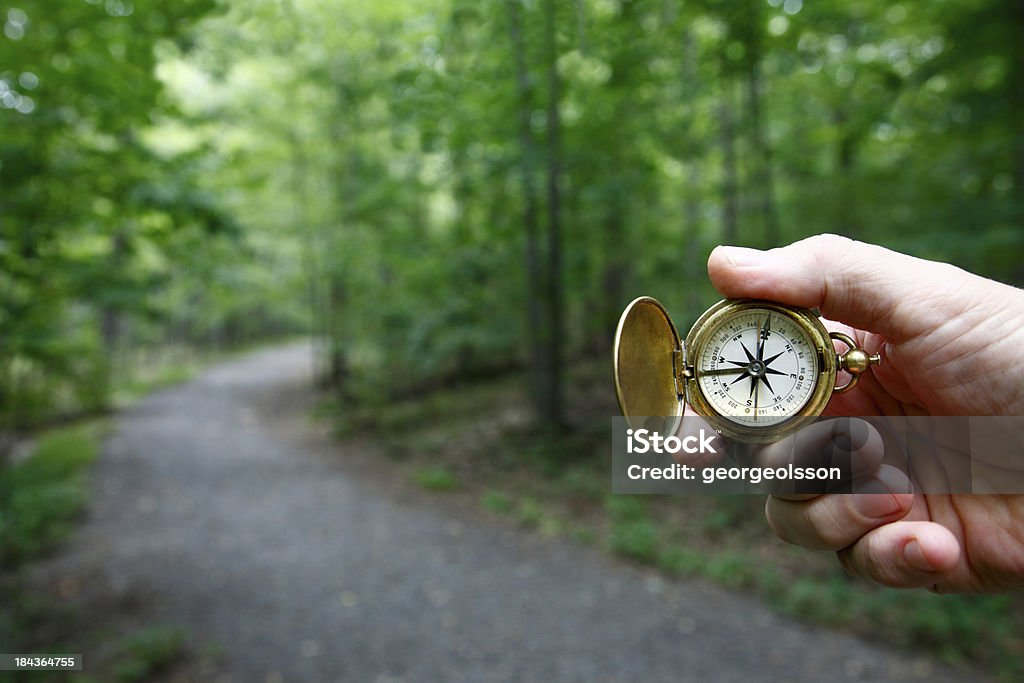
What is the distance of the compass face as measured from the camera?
96 centimetres

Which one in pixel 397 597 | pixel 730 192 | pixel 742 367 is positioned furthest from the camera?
pixel 397 597

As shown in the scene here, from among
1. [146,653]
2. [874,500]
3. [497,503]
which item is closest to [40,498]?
[146,653]

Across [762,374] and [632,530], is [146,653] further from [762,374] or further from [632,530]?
[762,374]

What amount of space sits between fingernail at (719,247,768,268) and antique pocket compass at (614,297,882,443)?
0.22 ft

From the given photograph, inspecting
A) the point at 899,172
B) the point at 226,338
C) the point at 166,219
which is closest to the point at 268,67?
the point at 166,219

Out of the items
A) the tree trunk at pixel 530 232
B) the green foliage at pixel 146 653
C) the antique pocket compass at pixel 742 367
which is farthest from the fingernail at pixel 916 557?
the green foliage at pixel 146 653

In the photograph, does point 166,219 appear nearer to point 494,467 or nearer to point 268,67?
point 494,467

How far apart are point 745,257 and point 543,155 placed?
187 inches

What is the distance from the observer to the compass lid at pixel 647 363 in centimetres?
94

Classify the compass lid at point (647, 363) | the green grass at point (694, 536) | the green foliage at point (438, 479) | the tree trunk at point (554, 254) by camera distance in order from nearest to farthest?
1. the compass lid at point (647, 363)
2. the green grass at point (694, 536)
3. the tree trunk at point (554, 254)
4. the green foliage at point (438, 479)

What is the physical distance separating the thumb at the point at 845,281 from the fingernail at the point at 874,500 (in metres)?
0.31

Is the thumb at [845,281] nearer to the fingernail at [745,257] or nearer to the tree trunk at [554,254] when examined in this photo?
the fingernail at [745,257]

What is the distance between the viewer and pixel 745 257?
101cm

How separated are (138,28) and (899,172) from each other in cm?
478
